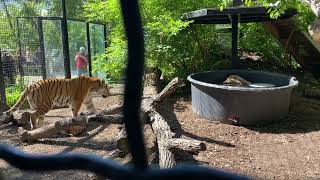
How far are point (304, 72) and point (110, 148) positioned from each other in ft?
22.8

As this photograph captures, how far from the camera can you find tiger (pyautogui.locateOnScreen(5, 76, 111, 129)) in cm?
729

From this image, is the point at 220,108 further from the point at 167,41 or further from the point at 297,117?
the point at 167,41

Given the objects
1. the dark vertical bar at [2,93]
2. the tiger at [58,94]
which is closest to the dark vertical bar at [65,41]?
the dark vertical bar at [2,93]

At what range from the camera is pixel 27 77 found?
921 cm

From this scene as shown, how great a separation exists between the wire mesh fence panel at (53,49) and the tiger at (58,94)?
181 cm

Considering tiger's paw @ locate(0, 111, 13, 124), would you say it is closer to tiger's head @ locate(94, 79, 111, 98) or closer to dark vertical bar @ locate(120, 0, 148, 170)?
tiger's head @ locate(94, 79, 111, 98)

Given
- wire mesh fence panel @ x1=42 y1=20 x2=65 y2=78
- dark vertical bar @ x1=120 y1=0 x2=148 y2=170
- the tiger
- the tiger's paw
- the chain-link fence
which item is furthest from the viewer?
wire mesh fence panel @ x1=42 y1=20 x2=65 y2=78

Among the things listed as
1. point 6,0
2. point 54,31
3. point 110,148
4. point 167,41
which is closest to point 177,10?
point 167,41

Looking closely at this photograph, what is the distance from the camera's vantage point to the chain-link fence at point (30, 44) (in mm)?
8508

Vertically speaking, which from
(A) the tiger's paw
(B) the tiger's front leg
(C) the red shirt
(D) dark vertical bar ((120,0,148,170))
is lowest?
(A) the tiger's paw

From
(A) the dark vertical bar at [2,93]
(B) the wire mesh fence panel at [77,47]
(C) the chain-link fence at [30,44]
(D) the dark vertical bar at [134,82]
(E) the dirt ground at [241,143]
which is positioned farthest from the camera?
(B) the wire mesh fence panel at [77,47]

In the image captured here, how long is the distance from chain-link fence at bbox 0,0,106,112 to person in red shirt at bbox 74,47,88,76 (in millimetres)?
321

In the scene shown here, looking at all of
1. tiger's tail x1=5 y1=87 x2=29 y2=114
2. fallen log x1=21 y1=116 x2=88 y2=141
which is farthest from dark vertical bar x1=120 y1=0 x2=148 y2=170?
tiger's tail x1=5 y1=87 x2=29 y2=114

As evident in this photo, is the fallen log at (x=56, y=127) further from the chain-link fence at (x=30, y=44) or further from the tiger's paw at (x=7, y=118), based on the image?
the chain-link fence at (x=30, y=44)
